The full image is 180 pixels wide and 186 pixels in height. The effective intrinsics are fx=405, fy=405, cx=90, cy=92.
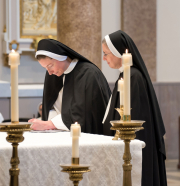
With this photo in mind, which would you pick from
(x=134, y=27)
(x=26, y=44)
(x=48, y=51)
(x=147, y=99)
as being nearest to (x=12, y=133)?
(x=147, y=99)

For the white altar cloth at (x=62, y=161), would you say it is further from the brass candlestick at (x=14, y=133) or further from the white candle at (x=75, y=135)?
the white candle at (x=75, y=135)

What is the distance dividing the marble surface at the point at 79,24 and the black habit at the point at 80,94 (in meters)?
2.47

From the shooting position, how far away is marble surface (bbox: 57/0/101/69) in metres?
6.25

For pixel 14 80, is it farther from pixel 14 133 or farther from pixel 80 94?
pixel 80 94

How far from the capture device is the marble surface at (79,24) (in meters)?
6.25

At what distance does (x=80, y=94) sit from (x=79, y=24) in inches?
120

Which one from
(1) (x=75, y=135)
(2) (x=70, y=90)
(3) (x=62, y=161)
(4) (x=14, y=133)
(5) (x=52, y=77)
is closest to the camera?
(1) (x=75, y=135)

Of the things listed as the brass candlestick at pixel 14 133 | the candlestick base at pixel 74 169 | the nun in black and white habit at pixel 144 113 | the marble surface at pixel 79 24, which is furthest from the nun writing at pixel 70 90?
the marble surface at pixel 79 24

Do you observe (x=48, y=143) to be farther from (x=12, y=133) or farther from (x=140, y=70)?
(x=140, y=70)

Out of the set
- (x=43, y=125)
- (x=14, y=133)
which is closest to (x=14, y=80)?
(x=14, y=133)

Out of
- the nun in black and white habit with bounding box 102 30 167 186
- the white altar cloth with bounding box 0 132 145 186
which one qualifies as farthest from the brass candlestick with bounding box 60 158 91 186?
the nun in black and white habit with bounding box 102 30 167 186

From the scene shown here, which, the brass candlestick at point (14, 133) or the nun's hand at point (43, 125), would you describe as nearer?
the brass candlestick at point (14, 133)

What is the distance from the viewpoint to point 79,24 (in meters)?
6.32

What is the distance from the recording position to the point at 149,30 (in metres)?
10.0
